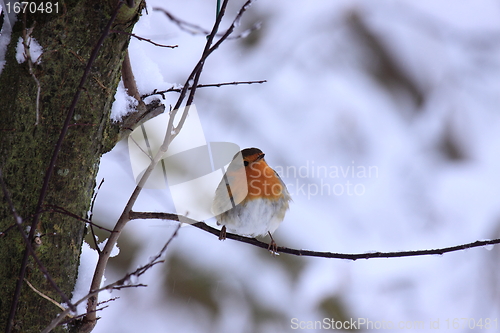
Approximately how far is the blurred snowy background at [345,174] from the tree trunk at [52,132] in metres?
2.16

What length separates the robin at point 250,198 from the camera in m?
2.56

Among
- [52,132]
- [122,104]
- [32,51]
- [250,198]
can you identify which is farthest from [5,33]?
[250,198]

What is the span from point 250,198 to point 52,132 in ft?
4.36

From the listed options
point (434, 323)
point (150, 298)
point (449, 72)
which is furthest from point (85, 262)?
point (449, 72)

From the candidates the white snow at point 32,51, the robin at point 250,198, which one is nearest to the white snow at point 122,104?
the white snow at point 32,51

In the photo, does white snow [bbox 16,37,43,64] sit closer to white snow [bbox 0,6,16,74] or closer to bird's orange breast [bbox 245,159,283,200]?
white snow [bbox 0,6,16,74]

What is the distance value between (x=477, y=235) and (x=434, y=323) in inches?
39.3

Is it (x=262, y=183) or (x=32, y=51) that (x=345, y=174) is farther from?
(x=32, y=51)

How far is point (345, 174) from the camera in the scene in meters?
4.57

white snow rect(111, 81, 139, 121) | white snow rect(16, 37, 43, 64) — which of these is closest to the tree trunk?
white snow rect(16, 37, 43, 64)

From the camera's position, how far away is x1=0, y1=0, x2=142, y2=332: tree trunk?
1442mm

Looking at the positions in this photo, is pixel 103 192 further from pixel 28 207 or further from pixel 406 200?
pixel 406 200

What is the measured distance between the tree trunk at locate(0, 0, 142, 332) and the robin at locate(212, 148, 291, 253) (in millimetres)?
1097

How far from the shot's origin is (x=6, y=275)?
1.47 m
